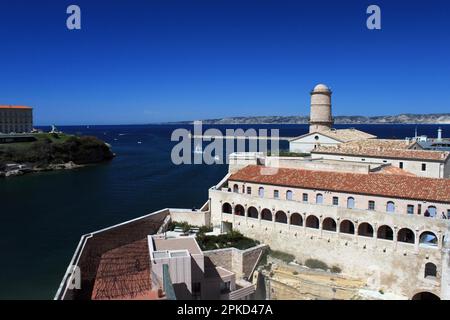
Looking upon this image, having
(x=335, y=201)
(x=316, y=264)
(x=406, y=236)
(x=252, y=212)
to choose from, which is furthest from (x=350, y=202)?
(x=252, y=212)

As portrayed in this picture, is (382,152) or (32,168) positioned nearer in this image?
(382,152)

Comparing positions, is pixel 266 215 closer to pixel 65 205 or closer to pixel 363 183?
pixel 363 183

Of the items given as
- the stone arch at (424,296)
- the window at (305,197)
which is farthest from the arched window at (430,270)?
the window at (305,197)

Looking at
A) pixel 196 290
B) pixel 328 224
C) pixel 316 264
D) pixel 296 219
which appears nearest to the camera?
pixel 196 290

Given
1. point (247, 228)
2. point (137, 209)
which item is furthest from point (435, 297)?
point (137, 209)

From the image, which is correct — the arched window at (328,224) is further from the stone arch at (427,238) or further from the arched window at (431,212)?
the arched window at (431,212)

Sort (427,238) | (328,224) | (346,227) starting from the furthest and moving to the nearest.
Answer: (328,224), (346,227), (427,238)

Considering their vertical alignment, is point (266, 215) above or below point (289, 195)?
below

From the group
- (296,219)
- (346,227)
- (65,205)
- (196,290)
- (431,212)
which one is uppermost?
(431,212)
